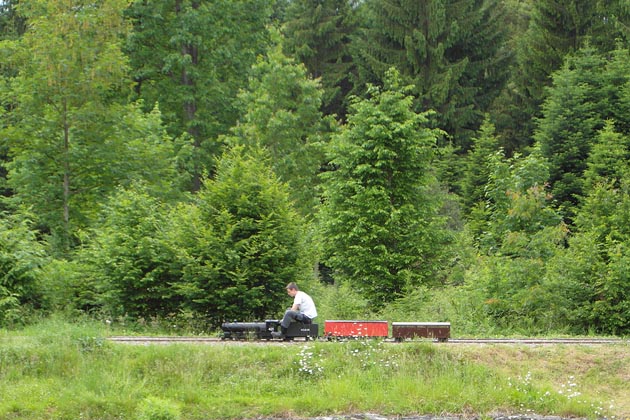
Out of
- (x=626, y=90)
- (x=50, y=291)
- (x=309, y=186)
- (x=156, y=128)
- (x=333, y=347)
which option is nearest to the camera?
(x=333, y=347)

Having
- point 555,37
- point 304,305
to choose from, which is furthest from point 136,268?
point 555,37

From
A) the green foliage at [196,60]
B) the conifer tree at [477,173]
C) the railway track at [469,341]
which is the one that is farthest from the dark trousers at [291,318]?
the conifer tree at [477,173]

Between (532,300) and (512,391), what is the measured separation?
6.49 meters

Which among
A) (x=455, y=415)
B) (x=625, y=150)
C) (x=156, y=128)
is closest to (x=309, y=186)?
(x=156, y=128)

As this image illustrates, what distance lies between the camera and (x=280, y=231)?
2477cm

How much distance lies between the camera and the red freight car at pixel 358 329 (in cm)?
1972

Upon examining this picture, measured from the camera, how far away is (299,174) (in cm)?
3812

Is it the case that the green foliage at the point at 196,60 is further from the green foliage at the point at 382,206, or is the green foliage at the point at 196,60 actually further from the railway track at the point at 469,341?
the railway track at the point at 469,341

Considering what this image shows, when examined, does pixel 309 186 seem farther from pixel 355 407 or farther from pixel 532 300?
pixel 355 407

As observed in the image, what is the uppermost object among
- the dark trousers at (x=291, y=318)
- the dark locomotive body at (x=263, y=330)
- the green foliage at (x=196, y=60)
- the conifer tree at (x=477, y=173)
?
the green foliage at (x=196, y=60)

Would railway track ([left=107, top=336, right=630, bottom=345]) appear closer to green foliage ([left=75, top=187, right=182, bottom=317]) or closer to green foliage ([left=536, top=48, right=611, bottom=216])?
green foliage ([left=75, top=187, right=182, bottom=317])

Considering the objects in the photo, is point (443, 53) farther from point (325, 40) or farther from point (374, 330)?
point (374, 330)

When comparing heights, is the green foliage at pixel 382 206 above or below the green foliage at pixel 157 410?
above

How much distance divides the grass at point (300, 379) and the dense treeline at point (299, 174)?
4.83 m
